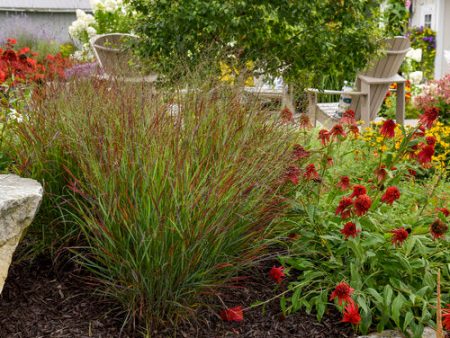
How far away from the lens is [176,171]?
2607mm

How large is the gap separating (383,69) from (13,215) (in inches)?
208

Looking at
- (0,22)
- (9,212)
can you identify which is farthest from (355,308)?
(0,22)

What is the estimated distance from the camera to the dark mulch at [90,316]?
8.97 feet

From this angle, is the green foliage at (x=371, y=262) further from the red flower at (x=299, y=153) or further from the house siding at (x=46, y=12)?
the house siding at (x=46, y=12)

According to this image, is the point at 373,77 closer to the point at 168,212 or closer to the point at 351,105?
Answer: the point at 351,105

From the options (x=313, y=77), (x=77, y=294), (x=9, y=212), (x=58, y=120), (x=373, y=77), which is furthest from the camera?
(x=373, y=77)

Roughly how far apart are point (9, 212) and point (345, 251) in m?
1.46

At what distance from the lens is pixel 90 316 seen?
2.82 meters

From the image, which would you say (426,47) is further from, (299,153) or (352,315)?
(352,315)

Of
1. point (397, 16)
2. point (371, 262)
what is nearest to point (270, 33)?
point (371, 262)

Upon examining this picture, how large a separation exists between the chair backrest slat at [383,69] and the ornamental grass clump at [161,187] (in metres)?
4.07

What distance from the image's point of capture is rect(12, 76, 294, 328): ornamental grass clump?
2.60m

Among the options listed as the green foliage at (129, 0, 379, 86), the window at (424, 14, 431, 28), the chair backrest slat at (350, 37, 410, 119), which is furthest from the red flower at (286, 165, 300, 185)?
the window at (424, 14, 431, 28)

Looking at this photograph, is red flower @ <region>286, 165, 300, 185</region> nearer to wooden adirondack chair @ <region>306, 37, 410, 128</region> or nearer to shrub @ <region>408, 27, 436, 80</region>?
wooden adirondack chair @ <region>306, 37, 410, 128</region>
